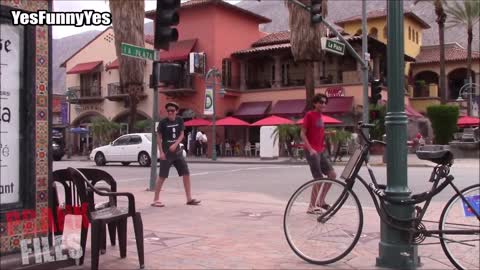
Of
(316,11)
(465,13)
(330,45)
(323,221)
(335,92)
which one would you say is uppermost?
(465,13)

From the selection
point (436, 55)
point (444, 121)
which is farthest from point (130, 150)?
point (436, 55)

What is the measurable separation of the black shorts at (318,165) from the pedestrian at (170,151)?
7.72ft

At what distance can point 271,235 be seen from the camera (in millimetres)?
6746

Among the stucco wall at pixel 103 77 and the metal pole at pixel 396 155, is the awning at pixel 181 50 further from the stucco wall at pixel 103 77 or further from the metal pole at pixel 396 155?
the metal pole at pixel 396 155

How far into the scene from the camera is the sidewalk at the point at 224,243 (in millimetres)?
5223

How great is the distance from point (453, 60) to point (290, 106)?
2067cm

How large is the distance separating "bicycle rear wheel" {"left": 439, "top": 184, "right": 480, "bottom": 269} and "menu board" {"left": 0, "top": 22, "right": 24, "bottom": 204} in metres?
3.55

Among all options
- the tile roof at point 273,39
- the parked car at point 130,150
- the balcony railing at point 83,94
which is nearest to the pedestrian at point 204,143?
the tile roof at point 273,39

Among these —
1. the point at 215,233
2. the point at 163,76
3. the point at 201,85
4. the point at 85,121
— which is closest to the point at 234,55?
the point at 201,85

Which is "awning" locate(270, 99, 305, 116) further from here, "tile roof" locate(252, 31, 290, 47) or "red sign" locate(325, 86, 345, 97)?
"tile roof" locate(252, 31, 290, 47)

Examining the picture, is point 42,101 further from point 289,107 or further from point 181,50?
point 181,50

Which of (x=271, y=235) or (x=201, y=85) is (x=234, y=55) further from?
(x=271, y=235)

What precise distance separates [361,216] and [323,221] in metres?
0.42

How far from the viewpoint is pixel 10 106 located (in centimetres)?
377
